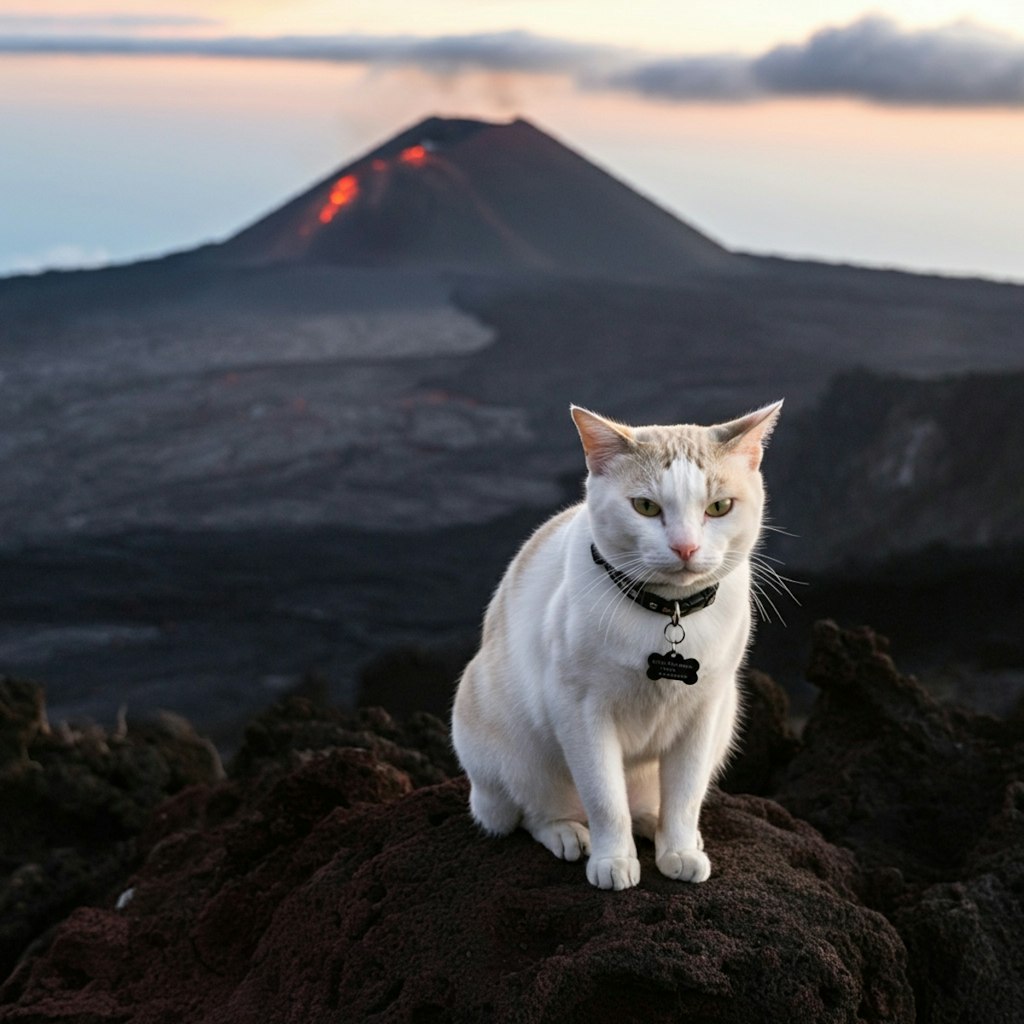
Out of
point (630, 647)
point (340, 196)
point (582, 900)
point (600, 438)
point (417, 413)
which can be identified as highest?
point (600, 438)

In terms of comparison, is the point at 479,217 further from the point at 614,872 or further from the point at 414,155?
the point at 614,872

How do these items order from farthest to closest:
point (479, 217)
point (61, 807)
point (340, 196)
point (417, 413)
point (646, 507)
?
1. point (340, 196)
2. point (479, 217)
3. point (417, 413)
4. point (61, 807)
5. point (646, 507)

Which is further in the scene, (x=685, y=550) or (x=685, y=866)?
(x=685, y=866)

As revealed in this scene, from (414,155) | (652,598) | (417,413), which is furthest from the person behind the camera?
(414,155)

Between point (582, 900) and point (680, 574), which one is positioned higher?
point (680, 574)

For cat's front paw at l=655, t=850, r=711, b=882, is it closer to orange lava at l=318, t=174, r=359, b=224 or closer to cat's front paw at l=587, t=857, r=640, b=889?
cat's front paw at l=587, t=857, r=640, b=889

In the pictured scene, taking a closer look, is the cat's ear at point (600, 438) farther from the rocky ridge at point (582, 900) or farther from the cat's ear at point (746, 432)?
the rocky ridge at point (582, 900)

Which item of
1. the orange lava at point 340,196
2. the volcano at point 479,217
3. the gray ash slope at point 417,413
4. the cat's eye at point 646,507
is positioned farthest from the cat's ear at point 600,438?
the orange lava at point 340,196

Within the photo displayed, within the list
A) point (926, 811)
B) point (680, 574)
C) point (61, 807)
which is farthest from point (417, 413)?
point (680, 574)
